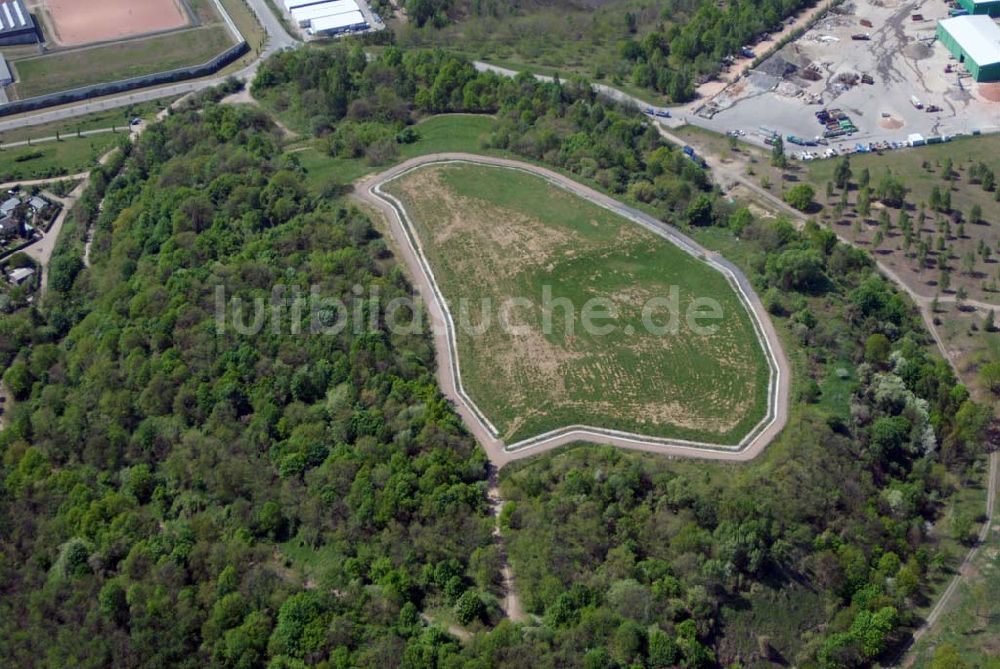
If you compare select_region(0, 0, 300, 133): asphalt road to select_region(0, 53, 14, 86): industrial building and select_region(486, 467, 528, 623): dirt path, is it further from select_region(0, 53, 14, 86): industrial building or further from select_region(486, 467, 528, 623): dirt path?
select_region(486, 467, 528, 623): dirt path

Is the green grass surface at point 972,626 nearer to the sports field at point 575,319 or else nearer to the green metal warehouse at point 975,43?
the sports field at point 575,319

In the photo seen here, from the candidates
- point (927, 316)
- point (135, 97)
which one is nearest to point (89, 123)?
point (135, 97)

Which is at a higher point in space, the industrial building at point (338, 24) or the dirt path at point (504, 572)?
the industrial building at point (338, 24)

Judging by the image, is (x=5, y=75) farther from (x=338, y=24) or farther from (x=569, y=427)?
(x=569, y=427)

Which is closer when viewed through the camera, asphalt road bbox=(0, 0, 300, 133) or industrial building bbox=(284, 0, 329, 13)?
asphalt road bbox=(0, 0, 300, 133)

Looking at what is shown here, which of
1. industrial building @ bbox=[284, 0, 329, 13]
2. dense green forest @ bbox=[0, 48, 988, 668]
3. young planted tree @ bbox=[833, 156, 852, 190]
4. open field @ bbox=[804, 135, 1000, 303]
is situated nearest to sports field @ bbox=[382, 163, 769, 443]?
dense green forest @ bbox=[0, 48, 988, 668]

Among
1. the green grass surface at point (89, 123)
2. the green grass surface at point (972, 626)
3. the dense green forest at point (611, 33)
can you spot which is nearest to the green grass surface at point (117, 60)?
the green grass surface at point (89, 123)
